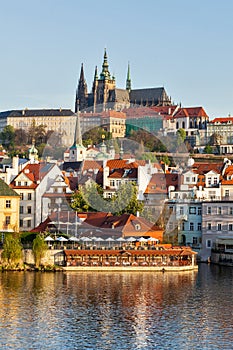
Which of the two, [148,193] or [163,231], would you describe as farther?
[148,193]

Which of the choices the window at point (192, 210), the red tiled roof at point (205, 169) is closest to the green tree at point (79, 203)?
the window at point (192, 210)

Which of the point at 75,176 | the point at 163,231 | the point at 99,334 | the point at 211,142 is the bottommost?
the point at 99,334

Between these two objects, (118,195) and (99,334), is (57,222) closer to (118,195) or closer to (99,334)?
(118,195)

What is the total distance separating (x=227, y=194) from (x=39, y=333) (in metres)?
41.1

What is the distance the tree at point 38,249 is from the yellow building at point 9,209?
31.8ft

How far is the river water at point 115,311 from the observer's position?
35.0 m

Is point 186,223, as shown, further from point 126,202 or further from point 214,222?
point 126,202

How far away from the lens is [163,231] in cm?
6688

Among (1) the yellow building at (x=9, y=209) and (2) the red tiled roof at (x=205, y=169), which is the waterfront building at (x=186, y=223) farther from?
(1) the yellow building at (x=9, y=209)

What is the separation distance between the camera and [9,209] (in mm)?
66562

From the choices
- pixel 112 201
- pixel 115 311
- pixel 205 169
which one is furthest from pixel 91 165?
pixel 115 311

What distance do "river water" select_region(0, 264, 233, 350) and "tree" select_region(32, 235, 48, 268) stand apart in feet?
6.26

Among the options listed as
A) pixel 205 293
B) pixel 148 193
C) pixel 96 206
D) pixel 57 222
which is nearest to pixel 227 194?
pixel 148 193

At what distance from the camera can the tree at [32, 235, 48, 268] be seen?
2215 inches
